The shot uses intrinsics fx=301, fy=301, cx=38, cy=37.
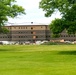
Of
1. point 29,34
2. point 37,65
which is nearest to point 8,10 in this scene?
point 37,65

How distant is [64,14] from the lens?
4881 centimetres

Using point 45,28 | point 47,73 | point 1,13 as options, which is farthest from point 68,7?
point 45,28

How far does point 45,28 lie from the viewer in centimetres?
17700

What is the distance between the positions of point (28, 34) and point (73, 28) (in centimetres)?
13294

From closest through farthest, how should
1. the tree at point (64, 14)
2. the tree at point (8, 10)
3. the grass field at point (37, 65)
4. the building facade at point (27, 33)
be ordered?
the grass field at point (37, 65), the tree at point (64, 14), the tree at point (8, 10), the building facade at point (27, 33)

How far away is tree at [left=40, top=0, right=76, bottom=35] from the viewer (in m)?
47.5

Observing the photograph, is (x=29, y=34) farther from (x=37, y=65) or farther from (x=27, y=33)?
(x=37, y=65)

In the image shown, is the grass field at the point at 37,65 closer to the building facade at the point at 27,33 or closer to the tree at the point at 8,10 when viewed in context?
the tree at the point at 8,10

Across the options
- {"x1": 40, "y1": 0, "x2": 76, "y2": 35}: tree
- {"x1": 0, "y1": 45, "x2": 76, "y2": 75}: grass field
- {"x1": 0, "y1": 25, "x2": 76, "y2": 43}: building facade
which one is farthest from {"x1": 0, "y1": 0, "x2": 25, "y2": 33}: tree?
{"x1": 0, "y1": 25, "x2": 76, "y2": 43}: building facade

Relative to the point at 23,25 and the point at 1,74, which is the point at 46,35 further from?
the point at 1,74

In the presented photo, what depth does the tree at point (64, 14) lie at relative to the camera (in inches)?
1869

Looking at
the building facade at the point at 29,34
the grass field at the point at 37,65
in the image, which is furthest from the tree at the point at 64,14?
the building facade at the point at 29,34

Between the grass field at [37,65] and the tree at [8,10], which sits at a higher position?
the tree at [8,10]

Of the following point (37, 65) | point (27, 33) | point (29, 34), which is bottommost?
point (37, 65)
